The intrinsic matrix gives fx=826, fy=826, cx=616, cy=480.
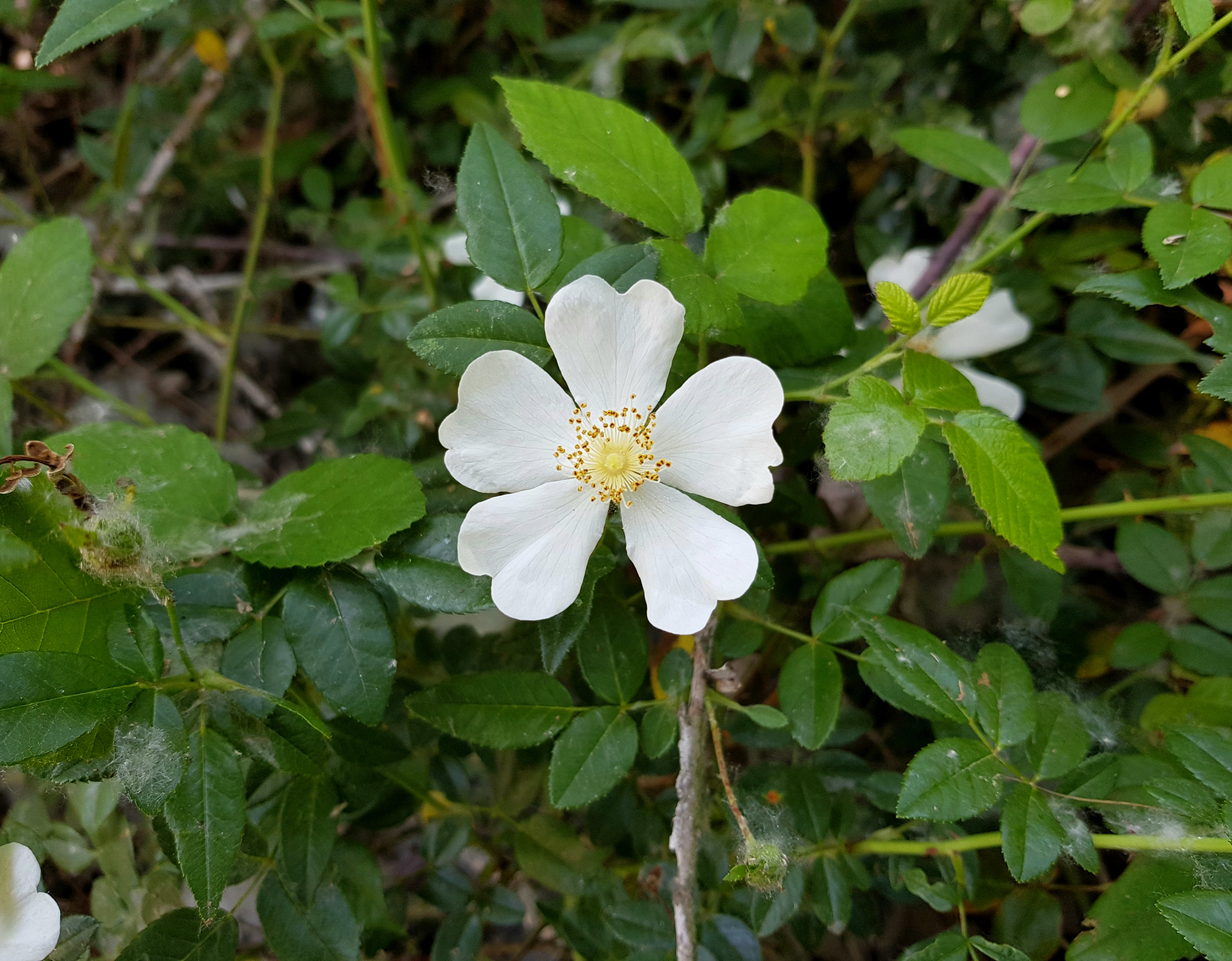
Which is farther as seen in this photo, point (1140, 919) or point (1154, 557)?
point (1154, 557)

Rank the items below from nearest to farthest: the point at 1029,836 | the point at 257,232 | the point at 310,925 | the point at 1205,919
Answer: the point at 1205,919 < the point at 1029,836 < the point at 310,925 < the point at 257,232

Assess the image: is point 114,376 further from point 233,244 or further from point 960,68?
point 960,68

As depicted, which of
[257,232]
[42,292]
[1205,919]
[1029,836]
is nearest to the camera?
[1205,919]

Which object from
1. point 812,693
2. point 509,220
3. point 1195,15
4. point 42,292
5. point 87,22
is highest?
point 87,22

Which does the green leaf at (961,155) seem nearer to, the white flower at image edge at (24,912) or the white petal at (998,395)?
the white petal at (998,395)

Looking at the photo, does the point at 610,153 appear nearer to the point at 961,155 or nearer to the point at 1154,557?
the point at 961,155

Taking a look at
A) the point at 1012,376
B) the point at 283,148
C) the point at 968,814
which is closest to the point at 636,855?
the point at 968,814

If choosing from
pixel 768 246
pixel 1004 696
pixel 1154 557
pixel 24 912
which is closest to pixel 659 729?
pixel 1004 696

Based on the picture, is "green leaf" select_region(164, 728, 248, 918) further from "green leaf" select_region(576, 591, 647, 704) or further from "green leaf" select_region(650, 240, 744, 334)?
"green leaf" select_region(650, 240, 744, 334)
